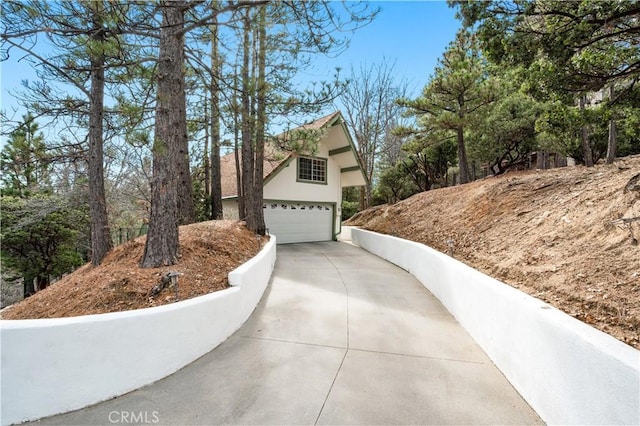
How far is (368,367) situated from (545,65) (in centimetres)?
570

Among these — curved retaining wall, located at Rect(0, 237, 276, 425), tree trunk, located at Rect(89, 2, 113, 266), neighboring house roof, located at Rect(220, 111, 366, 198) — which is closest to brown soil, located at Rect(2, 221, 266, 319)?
curved retaining wall, located at Rect(0, 237, 276, 425)

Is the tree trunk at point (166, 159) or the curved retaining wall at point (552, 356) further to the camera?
the tree trunk at point (166, 159)

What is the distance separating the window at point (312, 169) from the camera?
15234 millimetres

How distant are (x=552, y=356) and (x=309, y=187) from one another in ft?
43.3

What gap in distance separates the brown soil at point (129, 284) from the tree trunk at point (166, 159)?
12.9 inches

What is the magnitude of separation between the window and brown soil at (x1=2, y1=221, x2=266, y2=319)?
942 cm

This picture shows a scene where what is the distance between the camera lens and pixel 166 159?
194 inches

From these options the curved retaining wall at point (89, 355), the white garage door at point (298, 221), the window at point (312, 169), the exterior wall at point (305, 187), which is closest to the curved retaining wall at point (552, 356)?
the curved retaining wall at point (89, 355)

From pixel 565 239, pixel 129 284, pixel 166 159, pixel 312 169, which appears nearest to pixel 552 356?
pixel 565 239

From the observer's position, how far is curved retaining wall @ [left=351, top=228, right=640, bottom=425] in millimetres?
2102

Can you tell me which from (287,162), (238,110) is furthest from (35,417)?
(287,162)

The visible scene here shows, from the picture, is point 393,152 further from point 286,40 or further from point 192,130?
point 286,40

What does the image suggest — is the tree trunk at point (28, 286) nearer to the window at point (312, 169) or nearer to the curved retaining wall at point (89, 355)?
the window at point (312, 169)

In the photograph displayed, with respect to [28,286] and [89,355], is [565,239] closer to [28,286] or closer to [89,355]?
[89,355]
